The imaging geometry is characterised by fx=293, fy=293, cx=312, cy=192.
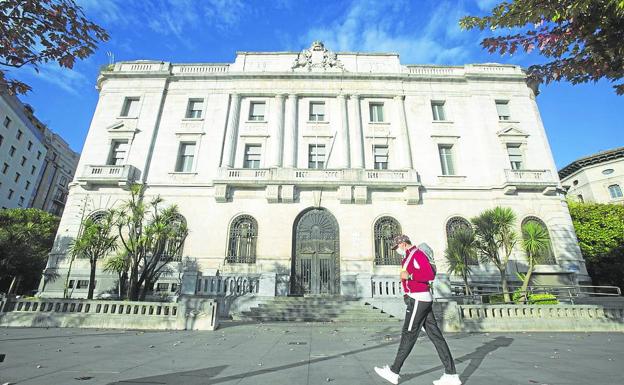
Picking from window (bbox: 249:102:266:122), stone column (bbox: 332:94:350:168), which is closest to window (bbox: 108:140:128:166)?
window (bbox: 249:102:266:122)

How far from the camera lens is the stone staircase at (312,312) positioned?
11.9 meters

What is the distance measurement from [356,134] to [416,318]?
17.2m

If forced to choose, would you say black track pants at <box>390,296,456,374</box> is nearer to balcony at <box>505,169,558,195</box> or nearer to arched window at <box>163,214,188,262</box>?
arched window at <box>163,214,188,262</box>

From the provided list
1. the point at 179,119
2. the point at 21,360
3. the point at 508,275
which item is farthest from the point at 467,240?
the point at 179,119

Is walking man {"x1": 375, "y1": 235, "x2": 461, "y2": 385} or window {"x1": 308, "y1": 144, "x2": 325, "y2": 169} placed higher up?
window {"x1": 308, "y1": 144, "x2": 325, "y2": 169}

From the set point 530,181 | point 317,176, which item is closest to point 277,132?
point 317,176

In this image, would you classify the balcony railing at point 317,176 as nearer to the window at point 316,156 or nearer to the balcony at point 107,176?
the window at point 316,156

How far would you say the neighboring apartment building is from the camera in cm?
3571

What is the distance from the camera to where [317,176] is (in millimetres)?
18266

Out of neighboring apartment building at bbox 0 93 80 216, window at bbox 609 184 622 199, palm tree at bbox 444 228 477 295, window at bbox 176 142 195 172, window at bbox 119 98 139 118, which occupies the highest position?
neighboring apartment building at bbox 0 93 80 216

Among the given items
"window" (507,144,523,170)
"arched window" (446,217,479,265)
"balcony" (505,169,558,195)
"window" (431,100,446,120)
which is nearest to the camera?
"arched window" (446,217,479,265)

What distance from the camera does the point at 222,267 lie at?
16641mm

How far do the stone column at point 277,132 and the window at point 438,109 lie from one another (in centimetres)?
1111

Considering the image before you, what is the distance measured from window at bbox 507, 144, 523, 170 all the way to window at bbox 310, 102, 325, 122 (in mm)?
12898
